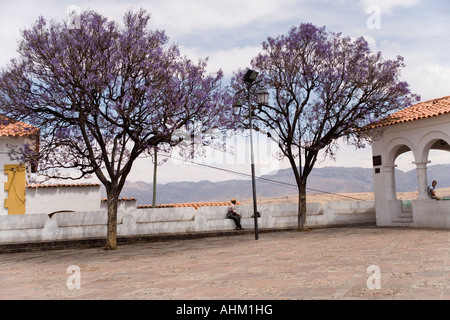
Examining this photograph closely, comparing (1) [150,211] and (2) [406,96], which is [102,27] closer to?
(1) [150,211]

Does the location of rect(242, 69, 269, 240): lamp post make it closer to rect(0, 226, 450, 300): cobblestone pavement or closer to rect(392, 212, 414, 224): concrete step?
rect(0, 226, 450, 300): cobblestone pavement

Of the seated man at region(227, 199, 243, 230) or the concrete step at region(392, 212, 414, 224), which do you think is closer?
the seated man at region(227, 199, 243, 230)

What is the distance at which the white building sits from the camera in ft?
54.1

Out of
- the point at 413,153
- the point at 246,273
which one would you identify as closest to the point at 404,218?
the point at 413,153

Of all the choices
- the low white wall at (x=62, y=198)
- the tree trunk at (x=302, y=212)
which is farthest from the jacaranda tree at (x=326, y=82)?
the low white wall at (x=62, y=198)

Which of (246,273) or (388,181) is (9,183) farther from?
(388,181)

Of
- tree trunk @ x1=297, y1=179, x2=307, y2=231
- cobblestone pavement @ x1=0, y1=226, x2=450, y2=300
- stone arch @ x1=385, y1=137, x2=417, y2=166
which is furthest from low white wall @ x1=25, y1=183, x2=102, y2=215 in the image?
stone arch @ x1=385, y1=137, x2=417, y2=166

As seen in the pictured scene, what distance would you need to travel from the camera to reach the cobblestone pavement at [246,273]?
19.0ft

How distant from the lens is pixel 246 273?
756 centimetres

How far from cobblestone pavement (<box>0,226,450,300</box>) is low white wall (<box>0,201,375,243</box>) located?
2.63 metres

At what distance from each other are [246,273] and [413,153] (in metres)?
12.8

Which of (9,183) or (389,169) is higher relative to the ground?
(389,169)

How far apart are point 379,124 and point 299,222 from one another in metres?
5.38

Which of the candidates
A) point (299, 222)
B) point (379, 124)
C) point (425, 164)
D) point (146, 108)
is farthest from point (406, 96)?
point (146, 108)
